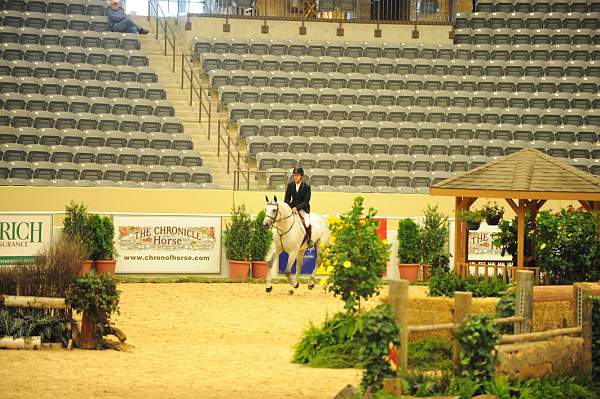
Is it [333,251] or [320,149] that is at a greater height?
[320,149]

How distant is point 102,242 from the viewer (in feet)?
85.8

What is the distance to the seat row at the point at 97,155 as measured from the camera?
28781mm

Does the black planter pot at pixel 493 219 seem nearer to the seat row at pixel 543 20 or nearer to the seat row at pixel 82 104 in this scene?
the seat row at pixel 82 104

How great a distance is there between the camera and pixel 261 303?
875 inches

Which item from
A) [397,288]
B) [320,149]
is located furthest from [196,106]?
[397,288]

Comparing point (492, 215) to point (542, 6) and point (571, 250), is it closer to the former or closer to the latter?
point (571, 250)

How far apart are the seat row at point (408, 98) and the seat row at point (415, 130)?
1.14m

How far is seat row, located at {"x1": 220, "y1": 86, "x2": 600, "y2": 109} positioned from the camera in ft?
108

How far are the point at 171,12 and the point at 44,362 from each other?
921 inches

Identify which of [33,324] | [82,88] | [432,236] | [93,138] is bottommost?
[33,324]

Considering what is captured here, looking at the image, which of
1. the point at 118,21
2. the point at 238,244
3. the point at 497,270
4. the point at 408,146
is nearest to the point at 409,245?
the point at 238,244

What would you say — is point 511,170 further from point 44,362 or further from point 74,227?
point 74,227

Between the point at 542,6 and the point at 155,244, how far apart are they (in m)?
16.7

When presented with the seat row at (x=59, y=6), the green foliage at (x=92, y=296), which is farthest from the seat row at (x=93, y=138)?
the green foliage at (x=92, y=296)
